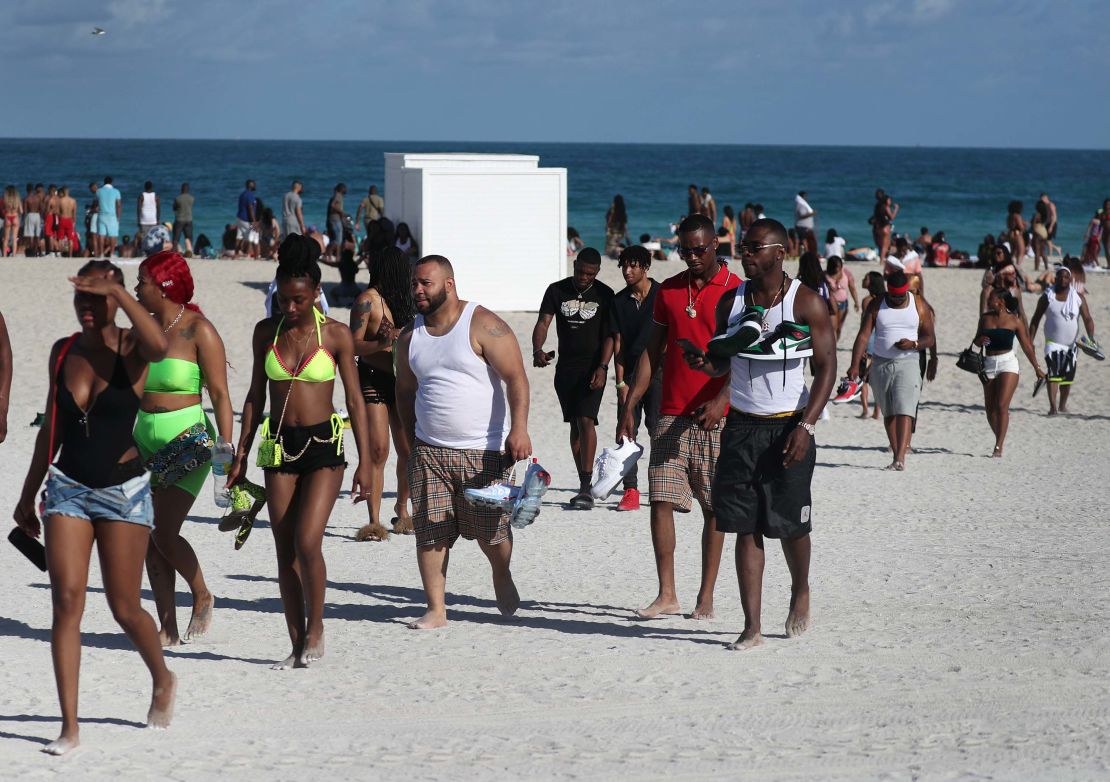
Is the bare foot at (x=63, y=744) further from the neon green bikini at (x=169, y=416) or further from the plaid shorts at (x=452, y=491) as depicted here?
the plaid shorts at (x=452, y=491)

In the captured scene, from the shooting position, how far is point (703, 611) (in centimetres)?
680

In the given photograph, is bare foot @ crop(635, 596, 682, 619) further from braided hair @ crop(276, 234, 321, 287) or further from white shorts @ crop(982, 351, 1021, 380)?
white shorts @ crop(982, 351, 1021, 380)

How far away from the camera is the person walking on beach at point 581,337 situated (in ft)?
30.8

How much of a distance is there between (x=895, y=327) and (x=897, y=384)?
46 centimetres

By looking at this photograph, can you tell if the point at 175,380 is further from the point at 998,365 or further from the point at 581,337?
the point at 998,365

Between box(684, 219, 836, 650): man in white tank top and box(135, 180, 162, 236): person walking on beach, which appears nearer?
box(684, 219, 836, 650): man in white tank top

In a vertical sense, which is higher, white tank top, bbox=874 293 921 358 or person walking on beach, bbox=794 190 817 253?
person walking on beach, bbox=794 190 817 253

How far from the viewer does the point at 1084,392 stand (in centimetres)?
1664

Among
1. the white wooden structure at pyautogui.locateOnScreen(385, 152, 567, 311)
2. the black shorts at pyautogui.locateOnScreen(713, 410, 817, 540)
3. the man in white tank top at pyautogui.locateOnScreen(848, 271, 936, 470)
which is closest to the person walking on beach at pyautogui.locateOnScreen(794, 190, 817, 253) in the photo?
the white wooden structure at pyautogui.locateOnScreen(385, 152, 567, 311)

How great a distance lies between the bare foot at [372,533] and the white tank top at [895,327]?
185 inches

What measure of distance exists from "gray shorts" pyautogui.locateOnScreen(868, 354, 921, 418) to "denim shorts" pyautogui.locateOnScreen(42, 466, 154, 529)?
7.85m

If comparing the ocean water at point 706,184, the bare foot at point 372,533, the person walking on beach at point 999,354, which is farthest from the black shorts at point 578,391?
the ocean water at point 706,184

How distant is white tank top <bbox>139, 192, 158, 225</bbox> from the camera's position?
2633 centimetres

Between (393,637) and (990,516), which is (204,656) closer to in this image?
(393,637)
